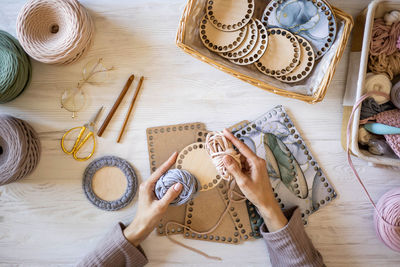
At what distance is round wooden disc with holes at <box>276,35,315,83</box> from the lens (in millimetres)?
974

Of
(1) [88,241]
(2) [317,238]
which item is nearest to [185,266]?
(1) [88,241]

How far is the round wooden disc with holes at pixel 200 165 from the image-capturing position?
1.03m

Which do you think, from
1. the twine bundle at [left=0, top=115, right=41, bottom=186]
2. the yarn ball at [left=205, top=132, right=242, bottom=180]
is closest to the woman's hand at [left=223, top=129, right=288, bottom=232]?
the yarn ball at [left=205, top=132, right=242, bottom=180]

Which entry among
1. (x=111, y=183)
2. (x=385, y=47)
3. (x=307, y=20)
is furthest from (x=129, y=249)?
(x=385, y=47)

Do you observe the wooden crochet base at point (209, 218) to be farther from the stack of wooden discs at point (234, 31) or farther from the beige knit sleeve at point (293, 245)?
the stack of wooden discs at point (234, 31)

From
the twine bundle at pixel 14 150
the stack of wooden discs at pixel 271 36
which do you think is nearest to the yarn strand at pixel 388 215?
the stack of wooden discs at pixel 271 36

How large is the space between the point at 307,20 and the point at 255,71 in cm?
22

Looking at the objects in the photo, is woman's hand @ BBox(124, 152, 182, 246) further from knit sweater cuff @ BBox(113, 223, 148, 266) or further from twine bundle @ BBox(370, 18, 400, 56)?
twine bundle @ BBox(370, 18, 400, 56)

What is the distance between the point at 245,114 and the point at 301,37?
31cm

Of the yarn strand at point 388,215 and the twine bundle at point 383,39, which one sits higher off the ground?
the twine bundle at point 383,39

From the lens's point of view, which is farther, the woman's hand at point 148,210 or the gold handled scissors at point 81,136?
the gold handled scissors at point 81,136

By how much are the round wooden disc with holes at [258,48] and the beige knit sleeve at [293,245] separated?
1.69 ft

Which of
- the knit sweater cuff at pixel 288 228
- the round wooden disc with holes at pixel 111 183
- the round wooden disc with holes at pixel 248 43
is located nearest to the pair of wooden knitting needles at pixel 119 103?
the round wooden disc with holes at pixel 111 183

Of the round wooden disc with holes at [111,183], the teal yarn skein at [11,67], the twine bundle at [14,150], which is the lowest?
the round wooden disc with holes at [111,183]
